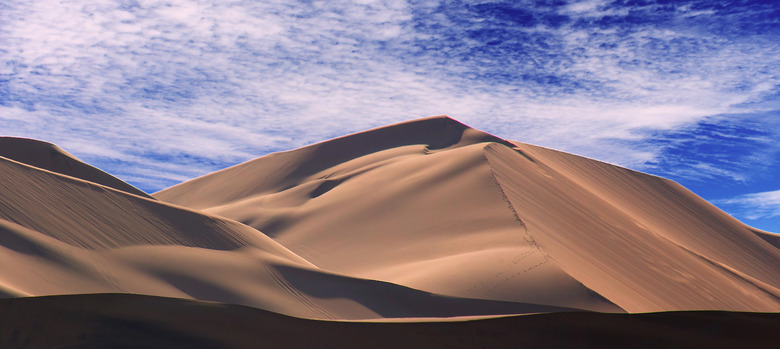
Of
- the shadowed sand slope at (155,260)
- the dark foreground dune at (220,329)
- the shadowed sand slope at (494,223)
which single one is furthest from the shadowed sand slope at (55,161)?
the dark foreground dune at (220,329)

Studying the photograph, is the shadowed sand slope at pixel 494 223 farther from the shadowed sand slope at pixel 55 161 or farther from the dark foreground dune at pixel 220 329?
the dark foreground dune at pixel 220 329

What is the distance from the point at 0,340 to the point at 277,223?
2369 cm

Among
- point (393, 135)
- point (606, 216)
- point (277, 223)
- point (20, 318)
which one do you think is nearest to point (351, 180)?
point (277, 223)

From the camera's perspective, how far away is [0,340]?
12.8 feet

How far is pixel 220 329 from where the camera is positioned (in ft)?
12.9

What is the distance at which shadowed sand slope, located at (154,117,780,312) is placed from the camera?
17.1 metres

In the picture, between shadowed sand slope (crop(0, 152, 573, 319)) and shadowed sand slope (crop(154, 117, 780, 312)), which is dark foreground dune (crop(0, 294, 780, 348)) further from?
shadowed sand slope (crop(154, 117, 780, 312))

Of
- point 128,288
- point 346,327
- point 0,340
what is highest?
point 346,327

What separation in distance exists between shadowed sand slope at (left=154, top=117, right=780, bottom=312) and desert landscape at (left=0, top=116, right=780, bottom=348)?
4.0 inches

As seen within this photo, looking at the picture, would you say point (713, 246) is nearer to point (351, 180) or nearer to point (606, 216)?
point (606, 216)

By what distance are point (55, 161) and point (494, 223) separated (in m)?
13.6

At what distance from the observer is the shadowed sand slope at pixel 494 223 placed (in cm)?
1708

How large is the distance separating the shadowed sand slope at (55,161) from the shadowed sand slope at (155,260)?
3629 millimetres

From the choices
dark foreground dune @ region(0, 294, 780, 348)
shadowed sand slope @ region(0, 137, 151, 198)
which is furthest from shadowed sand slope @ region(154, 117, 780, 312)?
dark foreground dune @ region(0, 294, 780, 348)
